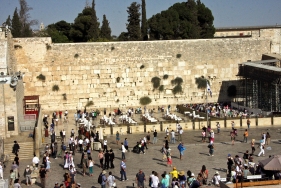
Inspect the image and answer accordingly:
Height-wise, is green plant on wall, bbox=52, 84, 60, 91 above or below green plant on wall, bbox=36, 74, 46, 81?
below

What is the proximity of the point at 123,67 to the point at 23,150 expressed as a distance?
583 inches

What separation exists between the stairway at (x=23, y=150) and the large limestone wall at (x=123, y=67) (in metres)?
11.8

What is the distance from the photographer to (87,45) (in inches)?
1342

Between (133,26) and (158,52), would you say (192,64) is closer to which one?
(158,52)

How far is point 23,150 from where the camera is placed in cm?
2127

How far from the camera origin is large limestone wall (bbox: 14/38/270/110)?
33.3 m

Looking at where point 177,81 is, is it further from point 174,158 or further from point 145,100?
point 174,158

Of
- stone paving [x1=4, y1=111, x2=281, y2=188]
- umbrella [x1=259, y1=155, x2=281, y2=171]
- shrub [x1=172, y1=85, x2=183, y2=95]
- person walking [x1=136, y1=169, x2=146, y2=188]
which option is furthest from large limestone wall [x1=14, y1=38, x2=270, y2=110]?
umbrella [x1=259, y1=155, x2=281, y2=171]

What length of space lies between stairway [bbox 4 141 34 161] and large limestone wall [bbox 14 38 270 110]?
38.7 ft

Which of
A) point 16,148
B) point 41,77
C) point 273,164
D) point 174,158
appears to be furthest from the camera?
point 41,77

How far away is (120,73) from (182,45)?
16.8 ft

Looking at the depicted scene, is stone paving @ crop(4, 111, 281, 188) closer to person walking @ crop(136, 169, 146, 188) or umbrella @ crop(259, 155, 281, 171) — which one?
person walking @ crop(136, 169, 146, 188)

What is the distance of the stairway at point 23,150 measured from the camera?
68.9 feet

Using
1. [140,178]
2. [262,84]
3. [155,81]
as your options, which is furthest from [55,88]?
[140,178]
